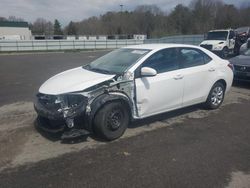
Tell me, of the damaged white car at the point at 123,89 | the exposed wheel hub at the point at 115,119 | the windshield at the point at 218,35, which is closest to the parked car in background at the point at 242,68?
the damaged white car at the point at 123,89

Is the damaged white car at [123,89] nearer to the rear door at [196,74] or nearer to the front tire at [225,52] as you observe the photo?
the rear door at [196,74]

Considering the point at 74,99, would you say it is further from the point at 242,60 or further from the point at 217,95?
the point at 242,60

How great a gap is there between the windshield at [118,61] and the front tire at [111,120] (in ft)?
2.22

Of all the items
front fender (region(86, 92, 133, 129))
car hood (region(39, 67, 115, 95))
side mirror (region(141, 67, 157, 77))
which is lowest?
front fender (region(86, 92, 133, 129))

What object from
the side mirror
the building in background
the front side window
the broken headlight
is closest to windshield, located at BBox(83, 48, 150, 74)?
the front side window

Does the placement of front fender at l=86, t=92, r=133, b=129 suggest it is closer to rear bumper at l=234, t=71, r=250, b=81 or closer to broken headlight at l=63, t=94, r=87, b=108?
broken headlight at l=63, t=94, r=87, b=108

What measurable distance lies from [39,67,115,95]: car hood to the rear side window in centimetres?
185

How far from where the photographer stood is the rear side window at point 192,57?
18.9ft

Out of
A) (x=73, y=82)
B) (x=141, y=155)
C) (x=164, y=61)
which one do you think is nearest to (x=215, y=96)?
(x=164, y=61)

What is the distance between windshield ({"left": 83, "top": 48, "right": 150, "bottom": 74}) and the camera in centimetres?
507

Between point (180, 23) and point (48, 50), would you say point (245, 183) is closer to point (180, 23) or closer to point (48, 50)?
point (48, 50)

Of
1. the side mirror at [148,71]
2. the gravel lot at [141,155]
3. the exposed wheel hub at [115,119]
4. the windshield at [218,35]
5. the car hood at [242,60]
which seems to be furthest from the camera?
the windshield at [218,35]

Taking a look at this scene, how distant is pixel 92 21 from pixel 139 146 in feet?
373

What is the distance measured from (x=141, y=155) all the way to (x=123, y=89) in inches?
46.7
